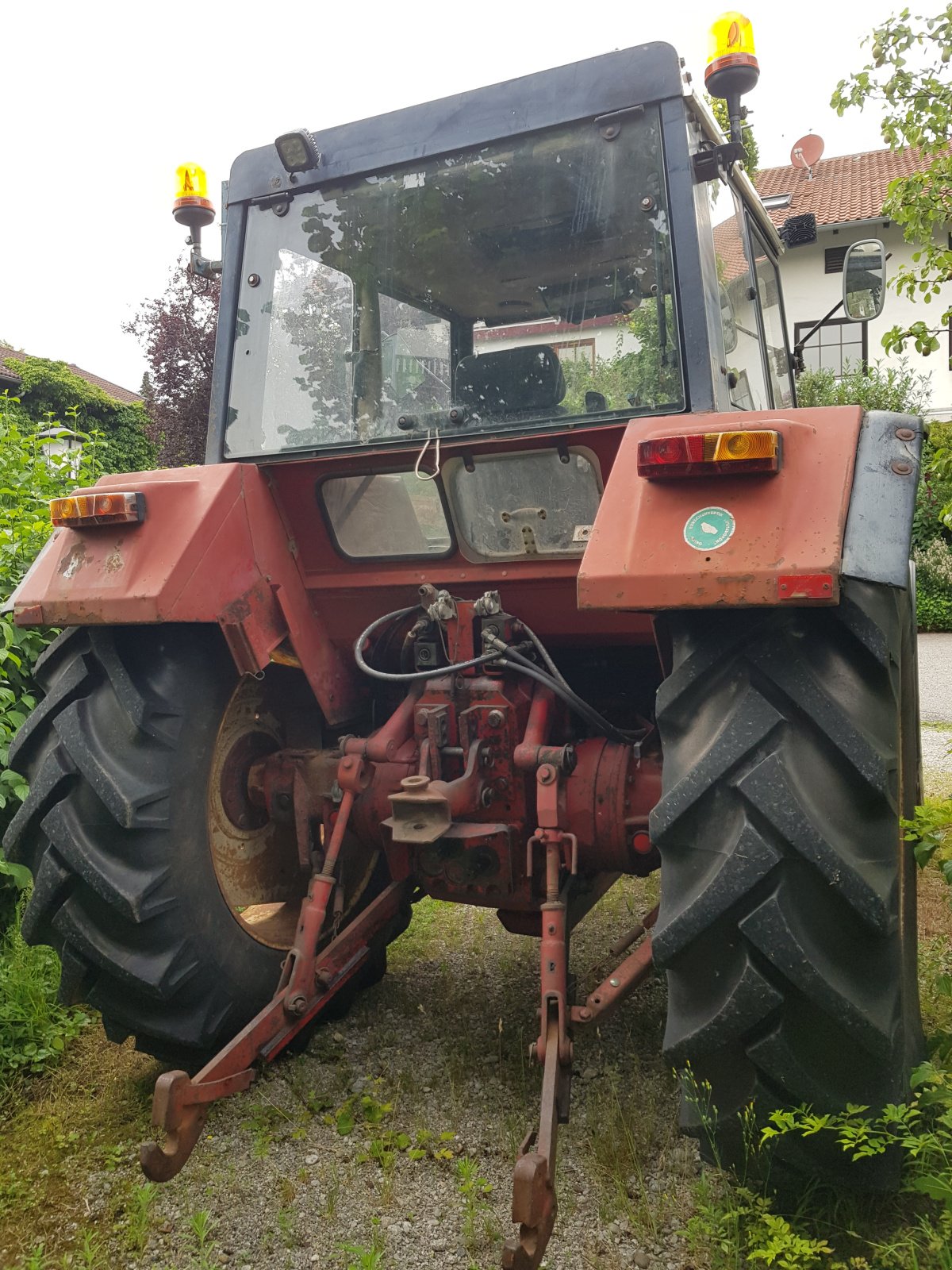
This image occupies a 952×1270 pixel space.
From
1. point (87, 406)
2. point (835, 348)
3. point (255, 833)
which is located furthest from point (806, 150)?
point (87, 406)

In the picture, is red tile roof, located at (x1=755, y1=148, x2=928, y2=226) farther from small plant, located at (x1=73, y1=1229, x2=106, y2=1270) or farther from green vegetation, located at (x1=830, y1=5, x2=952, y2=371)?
small plant, located at (x1=73, y1=1229, x2=106, y2=1270)

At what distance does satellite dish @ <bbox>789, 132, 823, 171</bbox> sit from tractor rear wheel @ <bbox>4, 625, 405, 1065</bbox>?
114 inches

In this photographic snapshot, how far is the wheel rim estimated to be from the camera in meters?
2.68

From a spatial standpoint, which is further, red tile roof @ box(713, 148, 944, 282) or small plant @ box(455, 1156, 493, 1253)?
red tile roof @ box(713, 148, 944, 282)

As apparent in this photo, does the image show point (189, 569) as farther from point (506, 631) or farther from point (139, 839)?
point (506, 631)

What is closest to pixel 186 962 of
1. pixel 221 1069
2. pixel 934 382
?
pixel 221 1069

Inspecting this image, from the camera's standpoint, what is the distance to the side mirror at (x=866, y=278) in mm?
2979

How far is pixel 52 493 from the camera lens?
15.1ft

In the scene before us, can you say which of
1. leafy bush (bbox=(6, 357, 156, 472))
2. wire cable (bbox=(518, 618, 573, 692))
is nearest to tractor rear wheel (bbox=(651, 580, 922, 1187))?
wire cable (bbox=(518, 618, 573, 692))

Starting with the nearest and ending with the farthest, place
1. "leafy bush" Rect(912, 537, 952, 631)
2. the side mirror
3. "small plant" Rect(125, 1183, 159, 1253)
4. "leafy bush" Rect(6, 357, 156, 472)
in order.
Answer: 1. "small plant" Rect(125, 1183, 159, 1253)
2. the side mirror
3. "leafy bush" Rect(912, 537, 952, 631)
4. "leafy bush" Rect(6, 357, 156, 472)

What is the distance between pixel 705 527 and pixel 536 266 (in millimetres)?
1095

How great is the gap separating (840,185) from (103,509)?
22.7m

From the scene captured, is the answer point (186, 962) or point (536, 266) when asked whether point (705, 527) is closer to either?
point (536, 266)

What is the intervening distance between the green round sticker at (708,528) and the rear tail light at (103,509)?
1307 mm
